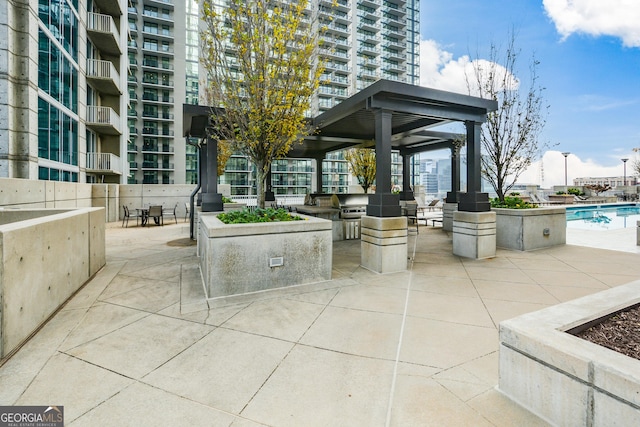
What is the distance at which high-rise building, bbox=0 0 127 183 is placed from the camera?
10.4 metres

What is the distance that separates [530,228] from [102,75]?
2311cm

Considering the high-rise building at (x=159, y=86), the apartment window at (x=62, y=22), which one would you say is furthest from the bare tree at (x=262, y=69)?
the high-rise building at (x=159, y=86)

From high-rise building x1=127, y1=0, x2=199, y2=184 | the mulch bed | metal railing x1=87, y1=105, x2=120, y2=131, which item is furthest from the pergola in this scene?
high-rise building x1=127, y1=0, x2=199, y2=184

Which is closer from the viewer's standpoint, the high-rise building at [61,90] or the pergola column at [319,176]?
the high-rise building at [61,90]

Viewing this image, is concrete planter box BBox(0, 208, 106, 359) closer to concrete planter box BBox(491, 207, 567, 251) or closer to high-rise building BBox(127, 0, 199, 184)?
concrete planter box BBox(491, 207, 567, 251)

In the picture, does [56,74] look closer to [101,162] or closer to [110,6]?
[101,162]

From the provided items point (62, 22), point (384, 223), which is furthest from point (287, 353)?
point (62, 22)

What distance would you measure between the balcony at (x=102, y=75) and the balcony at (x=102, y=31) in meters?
1.56

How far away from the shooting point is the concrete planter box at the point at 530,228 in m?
8.84

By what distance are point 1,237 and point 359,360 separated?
3.84 metres

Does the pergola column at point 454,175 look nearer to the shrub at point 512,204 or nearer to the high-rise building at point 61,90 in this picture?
the shrub at point 512,204

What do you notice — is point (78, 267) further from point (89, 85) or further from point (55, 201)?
point (89, 85)

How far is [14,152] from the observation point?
34.3 feet

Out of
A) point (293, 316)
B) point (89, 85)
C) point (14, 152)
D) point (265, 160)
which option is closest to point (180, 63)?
point (89, 85)
